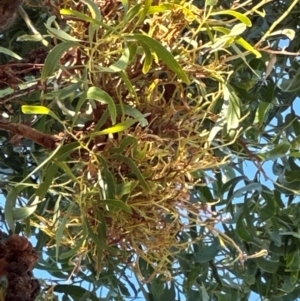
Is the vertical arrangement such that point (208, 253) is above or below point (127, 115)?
below

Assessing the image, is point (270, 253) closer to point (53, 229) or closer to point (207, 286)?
point (207, 286)

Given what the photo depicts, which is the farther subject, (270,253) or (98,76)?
(270,253)

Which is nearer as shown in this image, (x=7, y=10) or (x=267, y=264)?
(x=7, y=10)

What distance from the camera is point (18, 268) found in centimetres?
55

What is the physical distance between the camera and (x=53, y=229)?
0.64 meters

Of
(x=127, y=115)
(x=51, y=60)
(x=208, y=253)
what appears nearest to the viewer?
(x=51, y=60)

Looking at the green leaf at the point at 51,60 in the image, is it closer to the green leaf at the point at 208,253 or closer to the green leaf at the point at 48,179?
the green leaf at the point at 48,179

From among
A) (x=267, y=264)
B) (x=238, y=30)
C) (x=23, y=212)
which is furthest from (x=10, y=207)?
(x=267, y=264)

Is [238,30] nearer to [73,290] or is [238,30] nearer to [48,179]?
[48,179]

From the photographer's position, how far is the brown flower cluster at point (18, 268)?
543mm

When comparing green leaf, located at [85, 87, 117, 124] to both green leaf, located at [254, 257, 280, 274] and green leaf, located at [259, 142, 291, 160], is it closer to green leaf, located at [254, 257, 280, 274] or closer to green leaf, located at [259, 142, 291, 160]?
green leaf, located at [259, 142, 291, 160]

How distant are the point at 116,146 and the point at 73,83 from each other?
6 cm

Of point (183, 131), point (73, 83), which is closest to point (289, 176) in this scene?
point (183, 131)

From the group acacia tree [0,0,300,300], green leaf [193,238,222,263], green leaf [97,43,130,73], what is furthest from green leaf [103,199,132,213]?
green leaf [193,238,222,263]
